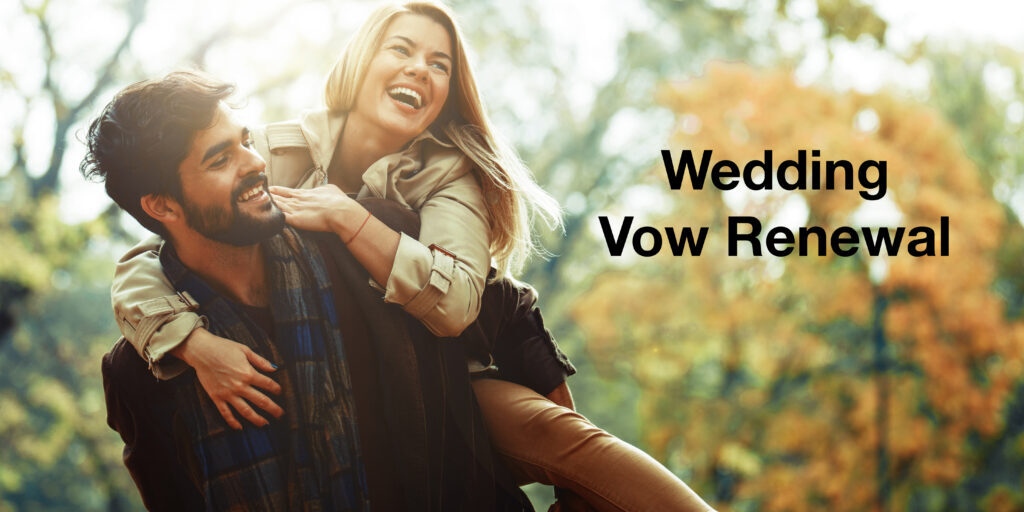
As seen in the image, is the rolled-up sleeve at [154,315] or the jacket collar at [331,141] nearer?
the rolled-up sleeve at [154,315]

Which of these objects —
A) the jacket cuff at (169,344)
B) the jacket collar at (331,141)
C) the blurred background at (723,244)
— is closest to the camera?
the jacket cuff at (169,344)

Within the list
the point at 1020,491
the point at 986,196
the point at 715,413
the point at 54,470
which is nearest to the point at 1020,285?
the point at 986,196

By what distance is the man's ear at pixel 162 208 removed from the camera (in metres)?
1.98

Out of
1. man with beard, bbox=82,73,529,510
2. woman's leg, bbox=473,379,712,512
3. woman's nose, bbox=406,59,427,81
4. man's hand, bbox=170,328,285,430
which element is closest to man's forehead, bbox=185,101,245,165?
man with beard, bbox=82,73,529,510

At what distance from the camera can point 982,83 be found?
14469mm

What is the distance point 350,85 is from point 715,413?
11542 millimetres

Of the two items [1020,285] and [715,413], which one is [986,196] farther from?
[715,413]

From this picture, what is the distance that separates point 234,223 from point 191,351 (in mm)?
278

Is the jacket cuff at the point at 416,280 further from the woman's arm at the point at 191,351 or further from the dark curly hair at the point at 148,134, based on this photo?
the dark curly hair at the point at 148,134

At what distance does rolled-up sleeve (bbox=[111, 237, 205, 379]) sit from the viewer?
1.92 m

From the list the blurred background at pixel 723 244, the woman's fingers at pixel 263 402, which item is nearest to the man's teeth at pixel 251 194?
the woman's fingers at pixel 263 402

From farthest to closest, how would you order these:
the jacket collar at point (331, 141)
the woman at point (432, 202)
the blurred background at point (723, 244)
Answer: the blurred background at point (723, 244) → the jacket collar at point (331, 141) → the woman at point (432, 202)

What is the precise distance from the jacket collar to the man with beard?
0.79ft

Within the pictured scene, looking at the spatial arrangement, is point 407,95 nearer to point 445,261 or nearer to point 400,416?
point 445,261
